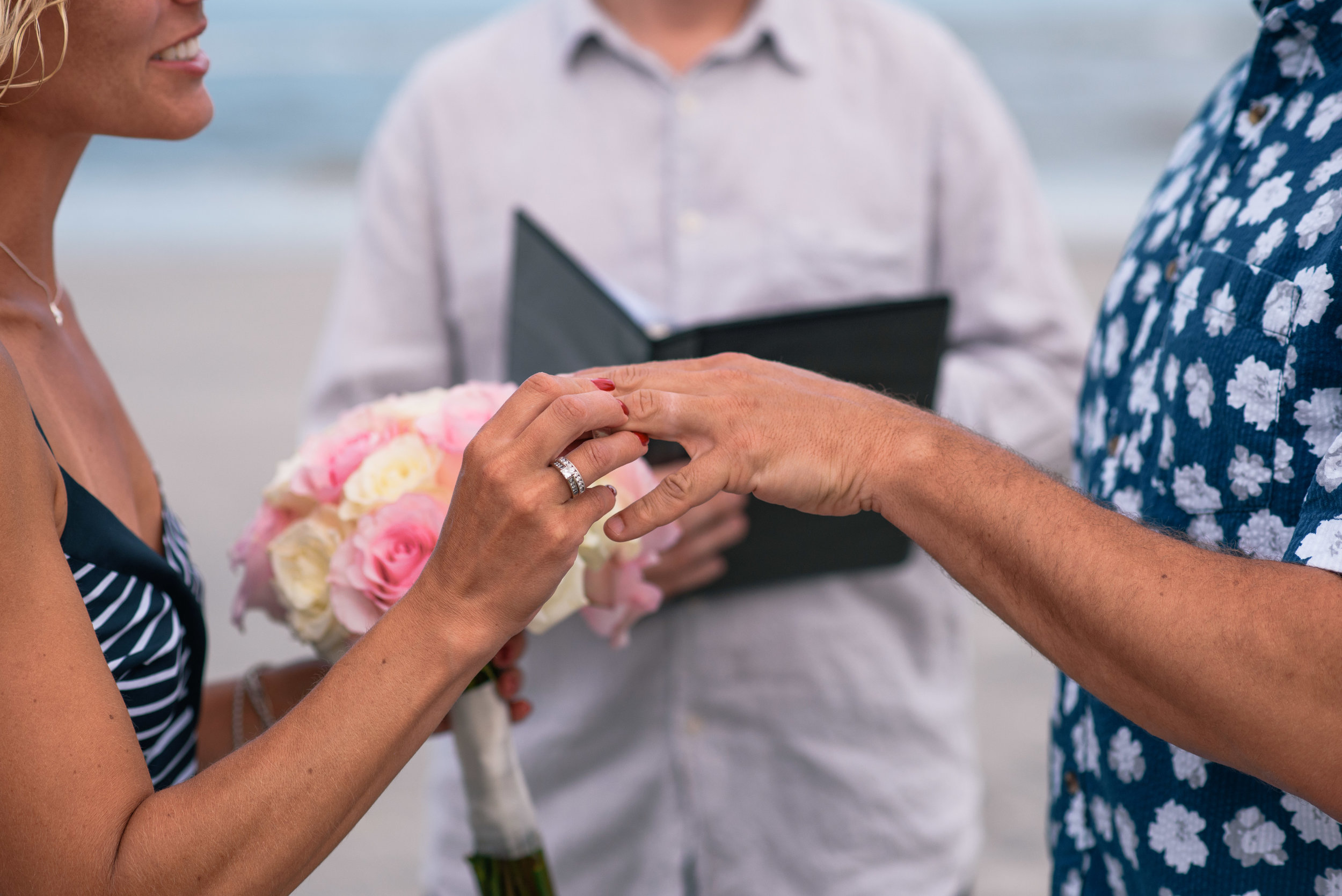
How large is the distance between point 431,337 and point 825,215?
815 millimetres

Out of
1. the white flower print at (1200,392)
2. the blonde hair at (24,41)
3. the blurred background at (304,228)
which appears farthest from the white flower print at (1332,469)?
the blurred background at (304,228)

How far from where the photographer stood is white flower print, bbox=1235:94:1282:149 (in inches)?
54.7

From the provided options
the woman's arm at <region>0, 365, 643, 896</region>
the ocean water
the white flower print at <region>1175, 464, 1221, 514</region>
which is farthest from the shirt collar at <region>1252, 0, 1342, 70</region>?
the ocean water

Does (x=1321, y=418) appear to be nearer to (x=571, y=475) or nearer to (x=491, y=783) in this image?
(x=571, y=475)

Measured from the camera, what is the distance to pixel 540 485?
3.71ft

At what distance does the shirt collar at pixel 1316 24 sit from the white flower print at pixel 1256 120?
7 centimetres

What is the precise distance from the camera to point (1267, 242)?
125 centimetres

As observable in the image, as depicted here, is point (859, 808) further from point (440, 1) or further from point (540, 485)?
point (440, 1)

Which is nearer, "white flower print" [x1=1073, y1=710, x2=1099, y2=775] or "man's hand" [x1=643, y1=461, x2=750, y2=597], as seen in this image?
"white flower print" [x1=1073, y1=710, x2=1099, y2=775]

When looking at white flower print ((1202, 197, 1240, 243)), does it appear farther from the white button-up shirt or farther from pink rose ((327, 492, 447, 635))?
pink rose ((327, 492, 447, 635))

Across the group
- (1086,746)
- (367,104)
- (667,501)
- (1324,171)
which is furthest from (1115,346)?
(367,104)

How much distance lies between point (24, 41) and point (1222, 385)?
4.49 ft

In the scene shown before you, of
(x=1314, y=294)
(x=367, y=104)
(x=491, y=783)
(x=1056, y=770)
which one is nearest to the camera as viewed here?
(x=1314, y=294)

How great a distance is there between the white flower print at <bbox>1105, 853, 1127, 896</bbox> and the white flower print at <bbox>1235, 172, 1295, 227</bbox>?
79 centimetres
